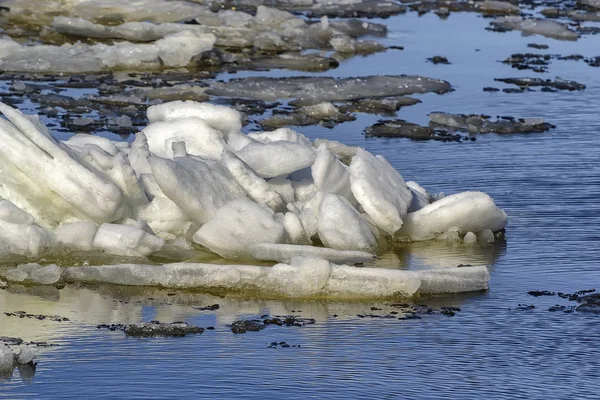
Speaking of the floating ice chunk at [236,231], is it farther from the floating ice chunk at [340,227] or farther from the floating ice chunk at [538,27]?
the floating ice chunk at [538,27]

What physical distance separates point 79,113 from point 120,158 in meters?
4.66

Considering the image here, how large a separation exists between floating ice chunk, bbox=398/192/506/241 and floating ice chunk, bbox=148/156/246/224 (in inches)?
43.7

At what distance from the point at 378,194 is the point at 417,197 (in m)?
0.68

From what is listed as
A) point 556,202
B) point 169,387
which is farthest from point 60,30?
point 169,387

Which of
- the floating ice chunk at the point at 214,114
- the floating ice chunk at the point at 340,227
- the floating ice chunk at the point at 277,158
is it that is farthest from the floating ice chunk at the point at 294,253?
the floating ice chunk at the point at 214,114

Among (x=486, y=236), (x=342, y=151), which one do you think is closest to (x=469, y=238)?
(x=486, y=236)

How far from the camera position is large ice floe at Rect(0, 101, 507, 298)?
7246mm

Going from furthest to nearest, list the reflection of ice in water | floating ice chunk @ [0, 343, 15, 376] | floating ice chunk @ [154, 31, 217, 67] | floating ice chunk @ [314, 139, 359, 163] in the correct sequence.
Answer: floating ice chunk @ [154, 31, 217, 67]
floating ice chunk @ [314, 139, 359, 163]
the reflection of ice in water
floating ice chunk @ [0, 343, 15, 376]

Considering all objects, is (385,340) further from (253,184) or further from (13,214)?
(13,214)

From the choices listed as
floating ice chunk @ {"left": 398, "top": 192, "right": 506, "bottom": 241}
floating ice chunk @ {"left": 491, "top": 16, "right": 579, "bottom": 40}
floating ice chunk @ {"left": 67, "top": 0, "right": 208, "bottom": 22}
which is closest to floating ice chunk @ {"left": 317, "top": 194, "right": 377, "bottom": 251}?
floating ice chunk @ {"left": 398, "top": 192, "right": 506, "bottom": 241}

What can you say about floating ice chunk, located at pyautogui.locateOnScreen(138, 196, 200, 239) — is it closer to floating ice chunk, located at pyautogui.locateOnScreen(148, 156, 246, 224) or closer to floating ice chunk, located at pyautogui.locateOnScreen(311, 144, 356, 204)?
floating ice chunk, located at pyautogui.locateOnScreen(148, 156, 246, 224)

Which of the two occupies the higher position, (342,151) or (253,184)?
(253,184)

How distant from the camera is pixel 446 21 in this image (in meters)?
21.7

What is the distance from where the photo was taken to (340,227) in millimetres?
7918
